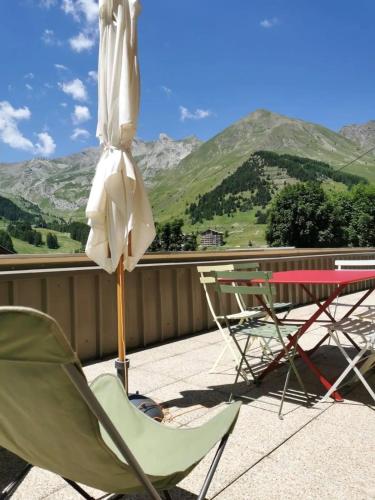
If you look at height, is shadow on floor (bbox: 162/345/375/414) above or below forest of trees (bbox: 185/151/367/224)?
below

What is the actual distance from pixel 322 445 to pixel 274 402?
2.46 feet

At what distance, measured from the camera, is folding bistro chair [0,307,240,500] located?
0.93 m

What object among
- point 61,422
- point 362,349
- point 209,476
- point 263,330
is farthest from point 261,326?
point 61,422

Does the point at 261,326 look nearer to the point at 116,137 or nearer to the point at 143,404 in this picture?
the point at 143,404

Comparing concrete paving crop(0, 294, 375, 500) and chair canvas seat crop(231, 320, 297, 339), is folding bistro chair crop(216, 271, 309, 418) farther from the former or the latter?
concrete paving crop(0, 294, 375, 500)

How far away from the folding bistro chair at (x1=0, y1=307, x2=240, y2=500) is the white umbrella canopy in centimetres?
162

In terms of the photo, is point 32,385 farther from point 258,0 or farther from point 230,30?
point 230,30

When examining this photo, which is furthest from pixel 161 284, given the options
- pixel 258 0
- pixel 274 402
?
pixel 258 0

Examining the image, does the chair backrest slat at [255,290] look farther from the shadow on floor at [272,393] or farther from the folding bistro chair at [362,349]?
the shadow on floor at [272,393]

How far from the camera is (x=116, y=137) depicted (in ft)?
9.43

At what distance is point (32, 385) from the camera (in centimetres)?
104

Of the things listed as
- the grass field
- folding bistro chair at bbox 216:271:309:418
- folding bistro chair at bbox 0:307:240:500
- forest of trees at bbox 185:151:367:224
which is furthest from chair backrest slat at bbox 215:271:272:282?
forest of trees at bbox 185:151:367:224

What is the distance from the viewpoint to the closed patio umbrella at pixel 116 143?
2.83m

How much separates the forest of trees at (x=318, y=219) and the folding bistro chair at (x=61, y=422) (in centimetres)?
5325
